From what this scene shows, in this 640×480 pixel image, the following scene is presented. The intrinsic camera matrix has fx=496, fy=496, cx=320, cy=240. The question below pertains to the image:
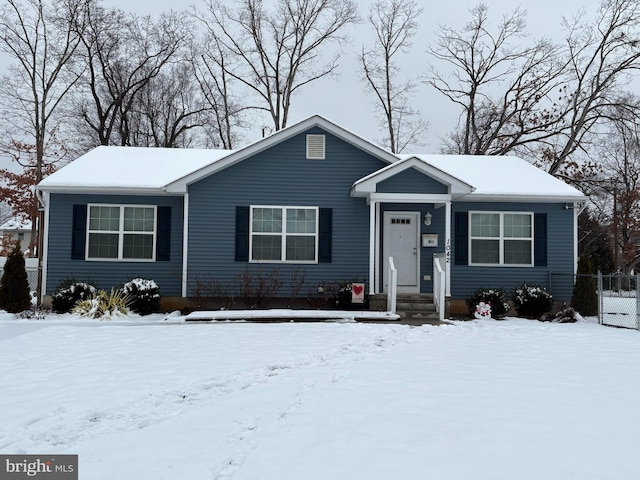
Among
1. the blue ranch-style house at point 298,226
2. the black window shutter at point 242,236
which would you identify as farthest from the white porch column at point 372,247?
the black window shutter at point 242,236

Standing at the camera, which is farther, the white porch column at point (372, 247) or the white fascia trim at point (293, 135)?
the white fascia trim at point (293, 135)

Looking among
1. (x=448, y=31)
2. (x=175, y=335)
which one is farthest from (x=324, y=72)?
(x=175, y=335)

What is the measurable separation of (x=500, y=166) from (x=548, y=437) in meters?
11.9

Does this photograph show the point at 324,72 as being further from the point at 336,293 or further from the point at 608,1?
the point at 336,293

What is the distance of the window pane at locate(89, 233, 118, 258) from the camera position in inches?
499

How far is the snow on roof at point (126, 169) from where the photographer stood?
12344 millimetres

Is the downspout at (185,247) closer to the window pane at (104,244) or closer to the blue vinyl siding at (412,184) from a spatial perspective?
the window pane at (104,244)

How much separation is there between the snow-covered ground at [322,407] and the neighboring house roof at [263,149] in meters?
4.65

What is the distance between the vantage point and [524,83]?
25703mm

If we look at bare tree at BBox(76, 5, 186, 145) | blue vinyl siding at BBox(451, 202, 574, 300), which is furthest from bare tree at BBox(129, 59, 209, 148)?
blue vinyl siding at BBox(451, 202, 574, 300)

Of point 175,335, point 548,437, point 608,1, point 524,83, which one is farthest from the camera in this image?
point 524,83

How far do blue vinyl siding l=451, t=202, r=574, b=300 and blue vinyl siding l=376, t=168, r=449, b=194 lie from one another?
1411 millimetres

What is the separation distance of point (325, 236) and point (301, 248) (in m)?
0.69

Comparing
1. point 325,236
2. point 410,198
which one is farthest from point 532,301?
point 325,236
